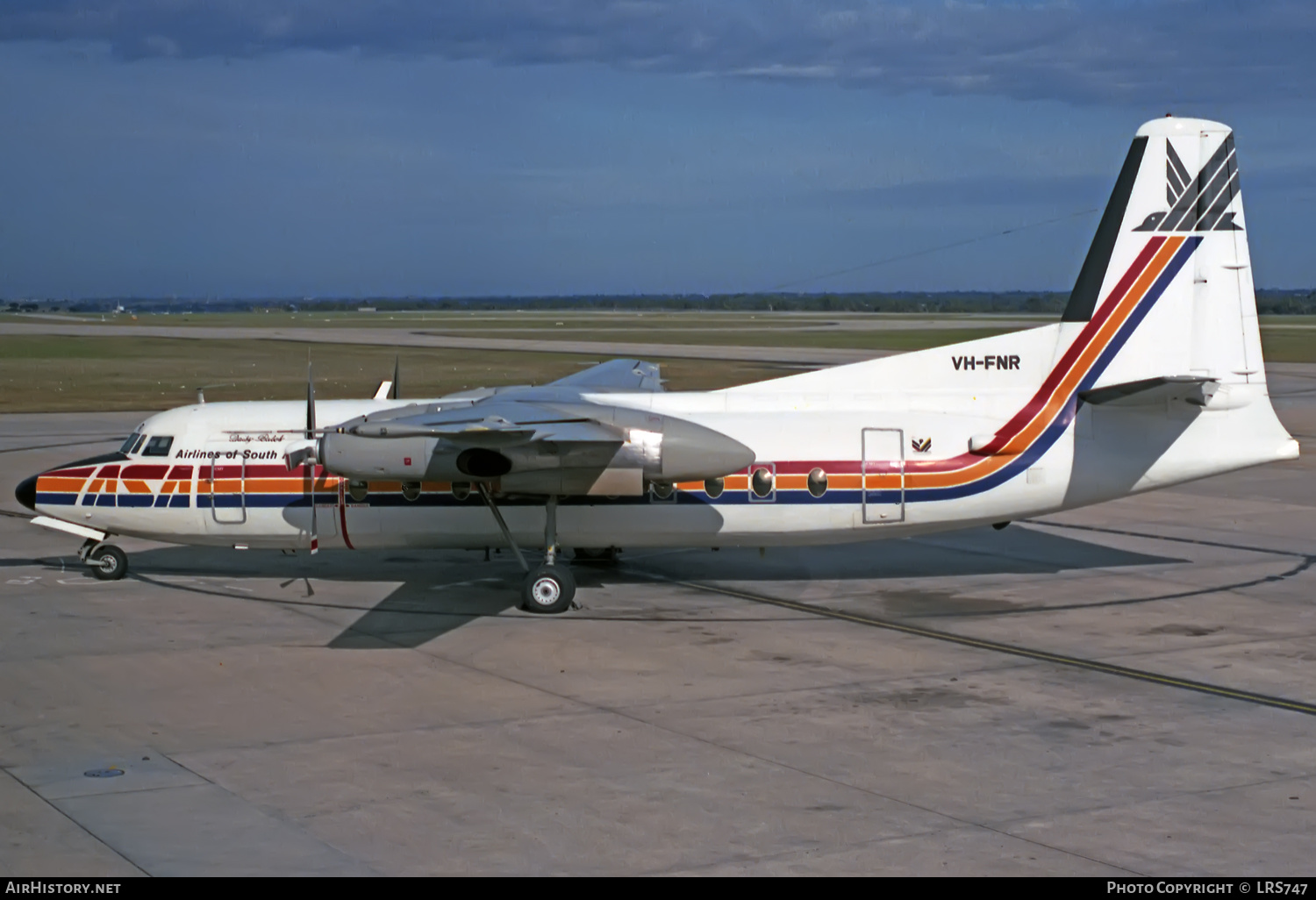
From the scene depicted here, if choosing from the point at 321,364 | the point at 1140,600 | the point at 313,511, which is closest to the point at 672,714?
the point at 313,511

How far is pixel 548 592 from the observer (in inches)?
803

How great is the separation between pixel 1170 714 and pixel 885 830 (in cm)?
509

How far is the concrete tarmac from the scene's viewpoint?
37.4ft

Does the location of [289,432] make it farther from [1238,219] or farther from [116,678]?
[1238,219]

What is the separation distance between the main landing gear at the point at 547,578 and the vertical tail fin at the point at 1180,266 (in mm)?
8201

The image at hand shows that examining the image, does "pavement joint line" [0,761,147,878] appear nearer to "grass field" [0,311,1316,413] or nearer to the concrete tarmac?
the concrete tarmac

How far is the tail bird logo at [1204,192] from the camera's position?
20969mm

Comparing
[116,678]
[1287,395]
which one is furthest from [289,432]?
[1287,395]

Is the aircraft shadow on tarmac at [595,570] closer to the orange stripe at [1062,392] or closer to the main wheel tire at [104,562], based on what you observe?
the main wheel tire at [104,562]

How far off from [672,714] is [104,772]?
575 cm

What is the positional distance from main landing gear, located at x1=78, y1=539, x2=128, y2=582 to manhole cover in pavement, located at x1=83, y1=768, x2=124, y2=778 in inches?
403

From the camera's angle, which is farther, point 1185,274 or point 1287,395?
point 1287,395

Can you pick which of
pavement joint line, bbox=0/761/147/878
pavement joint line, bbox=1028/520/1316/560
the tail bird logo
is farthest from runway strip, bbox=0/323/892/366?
pavement joint line, bbox=0/761/147/878

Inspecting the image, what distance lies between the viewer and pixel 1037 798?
12523 millimetres
